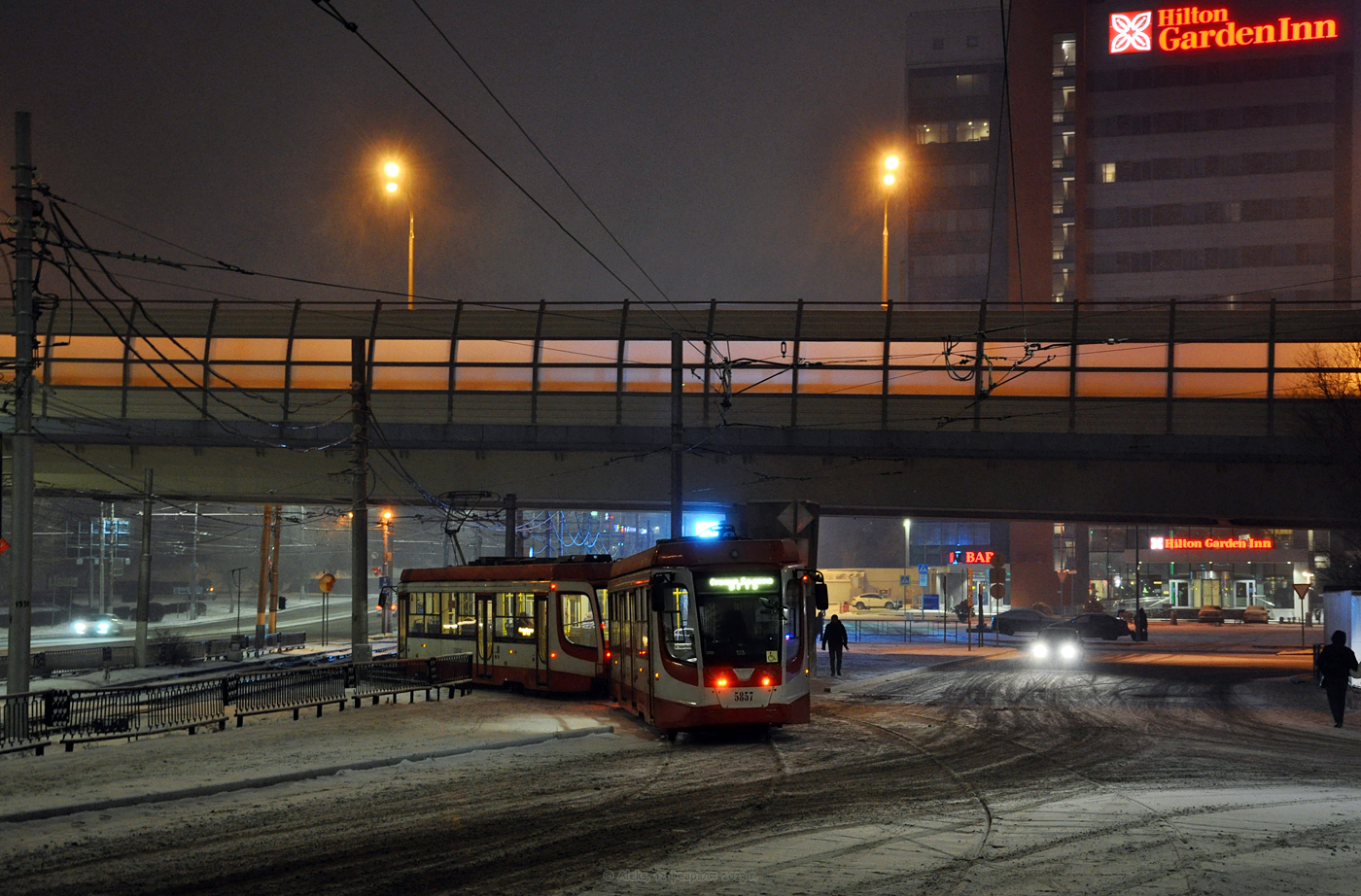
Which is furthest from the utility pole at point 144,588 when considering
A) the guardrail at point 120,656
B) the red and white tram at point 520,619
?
the red and white tram at point 520,619

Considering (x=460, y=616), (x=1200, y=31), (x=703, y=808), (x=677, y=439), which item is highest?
(x=1200, y=31)

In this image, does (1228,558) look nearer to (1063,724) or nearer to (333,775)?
(1063,724)

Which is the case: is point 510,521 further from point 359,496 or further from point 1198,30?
point 1198,30

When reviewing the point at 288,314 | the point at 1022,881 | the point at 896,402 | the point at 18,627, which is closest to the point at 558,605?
the point at 18,627

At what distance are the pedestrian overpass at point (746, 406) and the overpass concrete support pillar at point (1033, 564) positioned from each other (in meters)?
58.7

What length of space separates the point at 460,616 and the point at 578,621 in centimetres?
579

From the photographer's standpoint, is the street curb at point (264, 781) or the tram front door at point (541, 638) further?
the tram front door at point (541, 638)

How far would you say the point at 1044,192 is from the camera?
102 m

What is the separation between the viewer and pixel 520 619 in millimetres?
27781

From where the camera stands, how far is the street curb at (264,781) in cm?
1167

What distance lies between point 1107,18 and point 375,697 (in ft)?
304

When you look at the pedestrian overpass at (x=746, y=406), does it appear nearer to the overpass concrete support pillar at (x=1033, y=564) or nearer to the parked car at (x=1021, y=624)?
the parked car at (x=1021, y=624)

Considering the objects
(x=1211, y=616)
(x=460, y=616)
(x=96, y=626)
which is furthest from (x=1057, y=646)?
(x=96, y=626)

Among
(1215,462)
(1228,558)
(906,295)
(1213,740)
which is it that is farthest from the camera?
(906,295)
